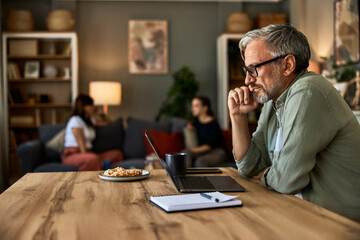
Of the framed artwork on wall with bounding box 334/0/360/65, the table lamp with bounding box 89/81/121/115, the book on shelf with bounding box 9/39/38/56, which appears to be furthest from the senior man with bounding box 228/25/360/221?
the book on shelf with bounding box 9/39/38/56

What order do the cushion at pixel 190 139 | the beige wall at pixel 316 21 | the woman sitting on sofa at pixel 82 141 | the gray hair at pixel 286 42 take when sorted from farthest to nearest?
the beige wall at pixel 316 21, the cushion at pixel 190 139, the woman sitting on sofa at pixel 82 141, the gray hair at pixel 286 42

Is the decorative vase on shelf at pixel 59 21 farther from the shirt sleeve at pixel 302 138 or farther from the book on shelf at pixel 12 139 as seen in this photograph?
the shirt sleeve at pixel 302 138

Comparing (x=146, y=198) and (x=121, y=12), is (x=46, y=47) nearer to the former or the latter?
(x=121, y=12)

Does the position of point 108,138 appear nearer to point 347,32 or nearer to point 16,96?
point 16,96

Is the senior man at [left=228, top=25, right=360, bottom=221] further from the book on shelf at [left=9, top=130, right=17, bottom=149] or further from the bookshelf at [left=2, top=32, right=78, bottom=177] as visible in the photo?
the book on shelf at [left=9, top=130, right=17, bottom=149]

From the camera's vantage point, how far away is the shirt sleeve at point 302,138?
127cm

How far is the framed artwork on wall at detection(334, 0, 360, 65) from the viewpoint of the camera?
4328 mm

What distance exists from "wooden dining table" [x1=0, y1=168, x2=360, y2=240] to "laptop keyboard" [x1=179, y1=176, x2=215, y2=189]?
6cm

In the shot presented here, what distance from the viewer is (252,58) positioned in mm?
1573

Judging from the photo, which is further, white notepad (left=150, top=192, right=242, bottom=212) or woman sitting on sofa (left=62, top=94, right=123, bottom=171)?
woman sitting on sofa (left=62, top=94, right=123, bottom=171)

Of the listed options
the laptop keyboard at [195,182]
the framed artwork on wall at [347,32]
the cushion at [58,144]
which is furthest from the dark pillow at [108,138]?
the laptop keyboard at [195,182]

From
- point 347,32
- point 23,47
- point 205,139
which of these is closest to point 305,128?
point 205,139

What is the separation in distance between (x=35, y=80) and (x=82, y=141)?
1761mm

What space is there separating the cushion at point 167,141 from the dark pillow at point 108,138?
44 centimetres
